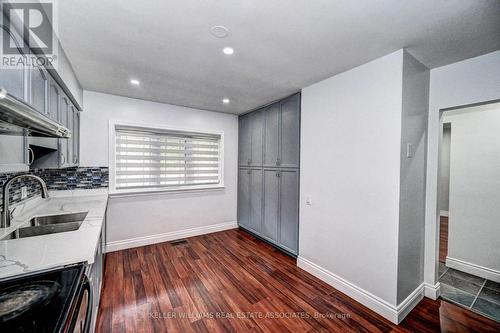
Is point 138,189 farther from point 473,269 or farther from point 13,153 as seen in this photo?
point 473,269

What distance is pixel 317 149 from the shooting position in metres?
2.67

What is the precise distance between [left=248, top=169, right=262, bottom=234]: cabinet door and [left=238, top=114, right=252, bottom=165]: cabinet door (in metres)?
0.34

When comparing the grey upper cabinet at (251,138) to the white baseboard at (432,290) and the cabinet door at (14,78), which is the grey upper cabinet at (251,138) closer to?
the white baseboard at (432,290)

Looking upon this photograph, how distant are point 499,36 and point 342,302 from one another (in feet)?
8.80

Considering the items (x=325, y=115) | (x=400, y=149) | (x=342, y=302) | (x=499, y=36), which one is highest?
(x=499, y=36)

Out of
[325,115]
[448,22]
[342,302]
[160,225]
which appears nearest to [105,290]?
[160,225]

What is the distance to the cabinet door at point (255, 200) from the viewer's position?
12.6 ft

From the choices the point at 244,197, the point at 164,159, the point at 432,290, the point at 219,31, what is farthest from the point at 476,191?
the point at 164,159

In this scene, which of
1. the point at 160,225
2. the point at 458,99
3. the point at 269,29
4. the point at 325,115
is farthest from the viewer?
the point at 160,225

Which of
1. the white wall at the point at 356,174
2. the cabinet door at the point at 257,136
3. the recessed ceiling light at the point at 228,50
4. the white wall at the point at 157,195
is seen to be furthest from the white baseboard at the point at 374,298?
the recessed ceiling light at the point at 228,50

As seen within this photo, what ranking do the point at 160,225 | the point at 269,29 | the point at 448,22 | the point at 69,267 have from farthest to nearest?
1. the point at 160,225
2. the point at 269,29
3. the point at 448,22
4. the point at 69,267

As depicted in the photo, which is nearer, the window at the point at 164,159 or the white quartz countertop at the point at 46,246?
the white quartz countertop at the point at 46,246

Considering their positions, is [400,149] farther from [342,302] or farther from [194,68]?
[194,68]

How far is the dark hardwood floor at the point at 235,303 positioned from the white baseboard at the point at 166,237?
23 centimetres
